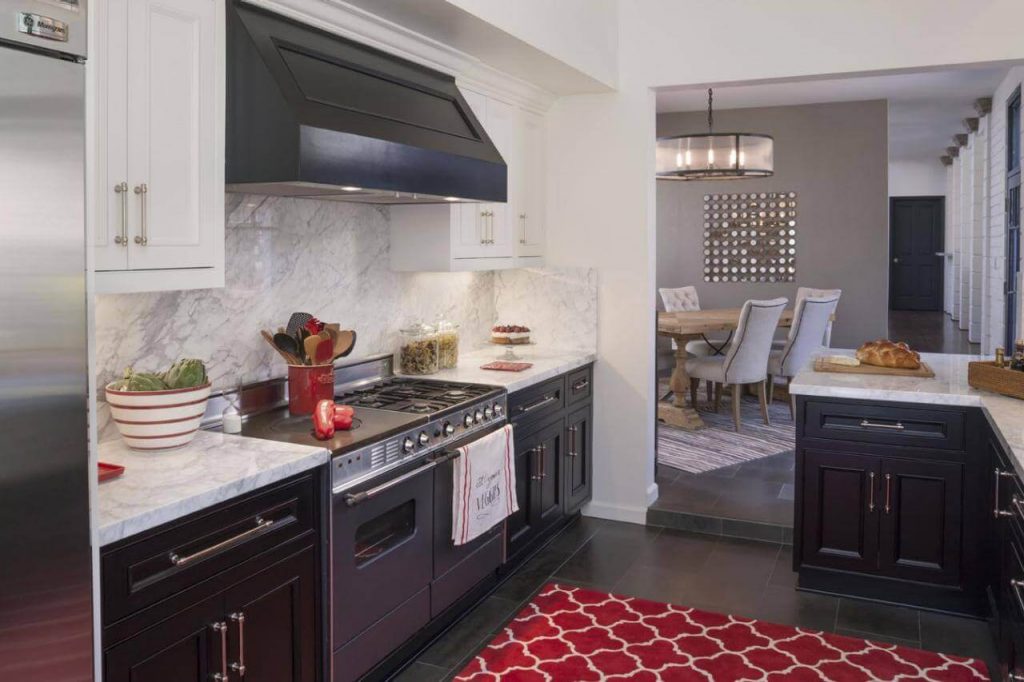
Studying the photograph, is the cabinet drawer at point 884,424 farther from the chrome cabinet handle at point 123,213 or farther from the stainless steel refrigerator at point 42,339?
the stainless steel refrigerator at point 42,339

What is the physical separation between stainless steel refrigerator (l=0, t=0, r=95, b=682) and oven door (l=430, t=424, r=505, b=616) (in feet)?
5.56

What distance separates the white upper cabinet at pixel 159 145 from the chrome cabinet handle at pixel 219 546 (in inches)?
26.8

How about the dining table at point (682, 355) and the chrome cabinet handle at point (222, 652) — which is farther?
the dining table at point (682, 355)

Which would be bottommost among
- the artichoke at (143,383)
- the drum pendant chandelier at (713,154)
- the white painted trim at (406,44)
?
the artichoke at (143,383)

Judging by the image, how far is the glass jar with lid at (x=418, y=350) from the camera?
4020 mm

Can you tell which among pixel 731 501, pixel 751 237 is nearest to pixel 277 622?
pixel 731 501

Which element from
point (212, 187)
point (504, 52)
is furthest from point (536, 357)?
point (212, 187)

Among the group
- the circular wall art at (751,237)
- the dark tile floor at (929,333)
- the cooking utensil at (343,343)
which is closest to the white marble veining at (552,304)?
the cooking utensil at (343,343)

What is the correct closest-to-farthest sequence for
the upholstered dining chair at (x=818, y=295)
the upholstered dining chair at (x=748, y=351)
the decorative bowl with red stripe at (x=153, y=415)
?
the decorative bowl with red stripe at (x=153, y=415) < the upholstered dining chair at (x=748, y=351) < the upholstered dining chair at (x=818, y=295)

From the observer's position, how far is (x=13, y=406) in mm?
1554

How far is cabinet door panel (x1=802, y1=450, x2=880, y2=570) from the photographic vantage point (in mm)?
3766

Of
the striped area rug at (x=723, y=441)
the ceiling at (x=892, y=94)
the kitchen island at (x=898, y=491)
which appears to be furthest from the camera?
the ceiling at (x=892, y=94)

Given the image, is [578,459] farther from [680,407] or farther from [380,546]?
[680,407]

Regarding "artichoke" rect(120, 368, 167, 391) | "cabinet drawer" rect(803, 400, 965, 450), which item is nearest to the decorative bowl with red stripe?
"artichoke" rect(120, 368, 167, 391)
